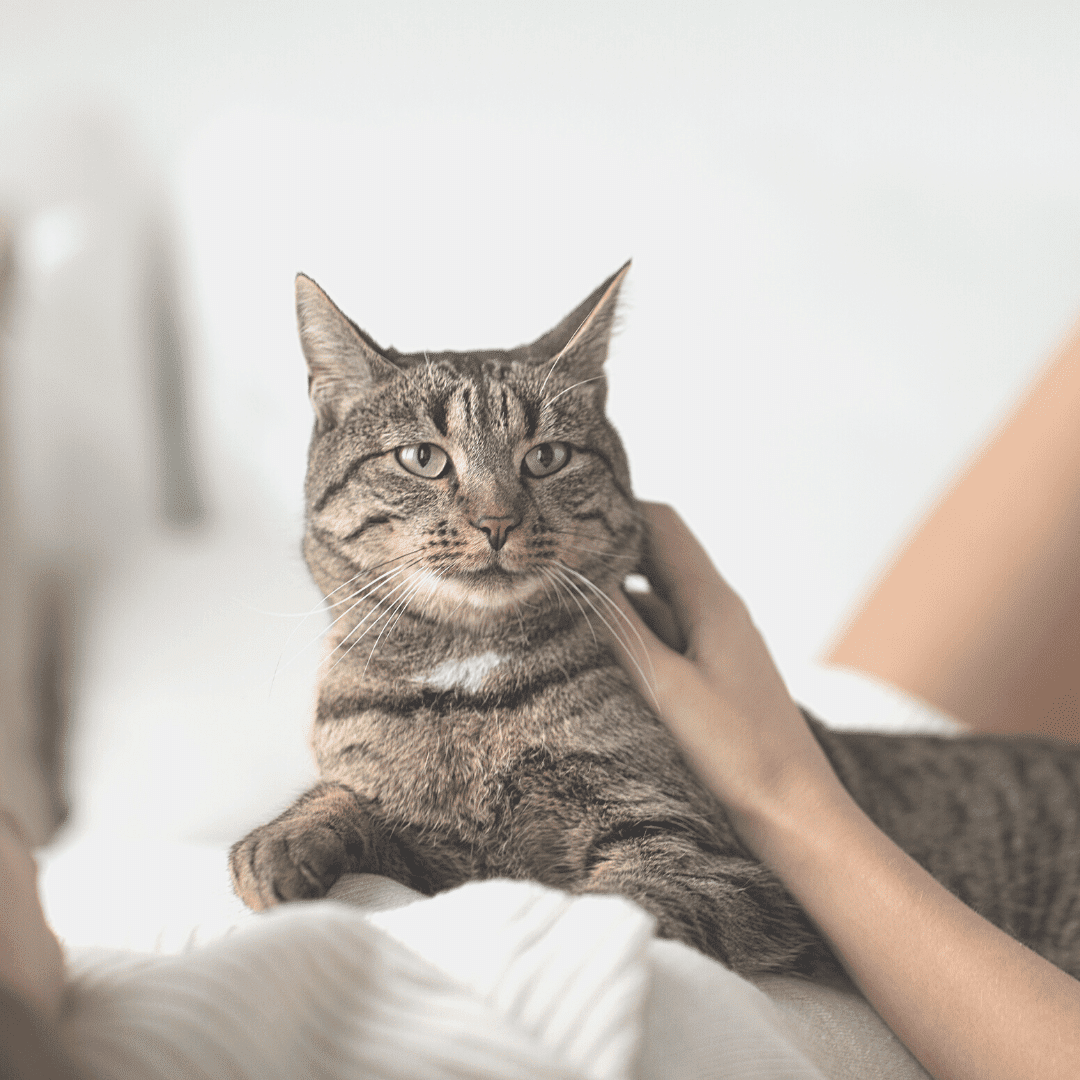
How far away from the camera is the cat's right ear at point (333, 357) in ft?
3.20

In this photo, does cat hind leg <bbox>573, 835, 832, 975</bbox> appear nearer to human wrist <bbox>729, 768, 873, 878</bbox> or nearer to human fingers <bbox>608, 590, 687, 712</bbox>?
Answer: human wrist <bbox>729, 768, 873, 878</bbox>

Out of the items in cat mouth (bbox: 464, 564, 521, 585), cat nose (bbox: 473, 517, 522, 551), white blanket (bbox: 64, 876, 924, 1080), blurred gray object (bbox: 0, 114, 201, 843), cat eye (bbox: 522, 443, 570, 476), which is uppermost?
cat eye (bbox: 522, 443, 570, 476)

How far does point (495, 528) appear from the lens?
890 millimetres

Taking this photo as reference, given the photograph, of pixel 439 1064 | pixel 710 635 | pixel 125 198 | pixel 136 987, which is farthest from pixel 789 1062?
pixel 125 198

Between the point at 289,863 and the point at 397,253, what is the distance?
123 cm

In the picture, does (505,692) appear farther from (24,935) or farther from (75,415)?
(75,415)

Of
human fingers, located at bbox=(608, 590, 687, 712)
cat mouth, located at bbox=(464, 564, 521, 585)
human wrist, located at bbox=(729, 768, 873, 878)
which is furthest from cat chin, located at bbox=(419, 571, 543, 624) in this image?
human wrist, located at bbox=(729, 768, 873, 878)

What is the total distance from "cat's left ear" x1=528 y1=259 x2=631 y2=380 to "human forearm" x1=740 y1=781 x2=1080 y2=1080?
547 millimetres

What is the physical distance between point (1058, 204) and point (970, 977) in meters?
1.60

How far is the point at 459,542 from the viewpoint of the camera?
35.4 inches

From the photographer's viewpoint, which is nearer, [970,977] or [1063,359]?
[970,977]

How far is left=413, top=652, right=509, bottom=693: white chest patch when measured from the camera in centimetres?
94

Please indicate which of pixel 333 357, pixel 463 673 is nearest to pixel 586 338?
pixel 333 357

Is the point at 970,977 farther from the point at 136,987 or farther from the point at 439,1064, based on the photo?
the point at 136,987
